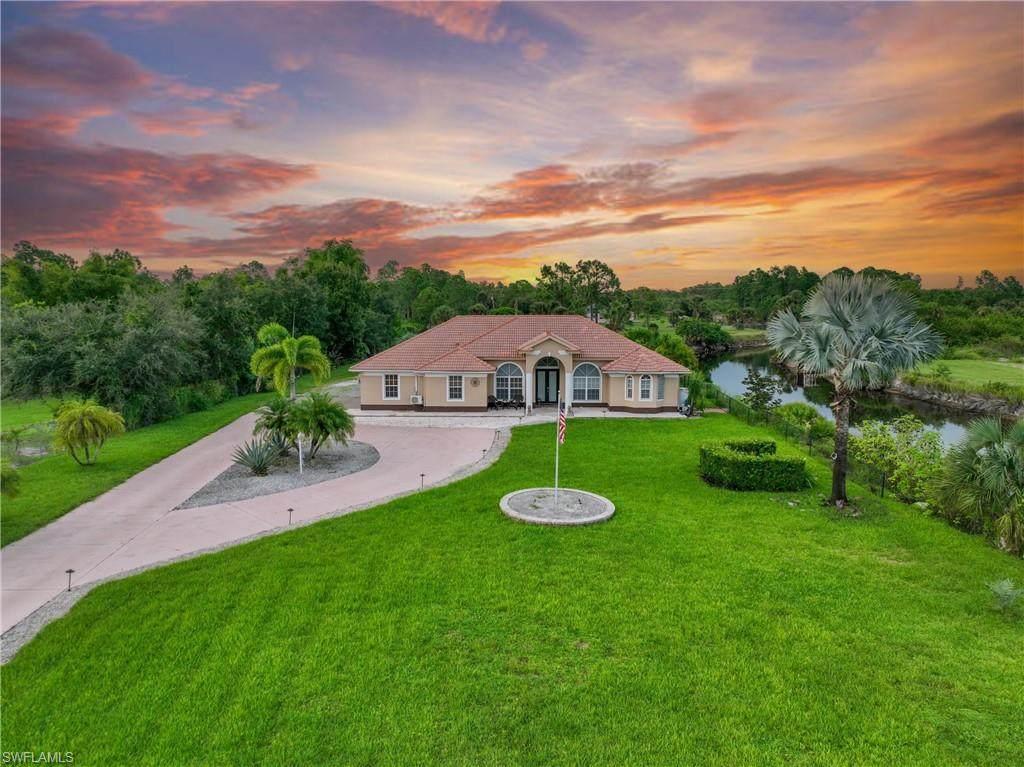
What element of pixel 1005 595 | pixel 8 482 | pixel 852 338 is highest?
pixel 852 338

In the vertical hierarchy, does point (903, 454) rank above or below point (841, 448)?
below

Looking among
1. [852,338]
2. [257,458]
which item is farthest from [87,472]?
[852,338]

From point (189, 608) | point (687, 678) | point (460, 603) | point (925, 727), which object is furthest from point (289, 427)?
point (925, 727)

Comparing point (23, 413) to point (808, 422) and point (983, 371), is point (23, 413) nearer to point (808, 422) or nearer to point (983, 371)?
point (808, 422)

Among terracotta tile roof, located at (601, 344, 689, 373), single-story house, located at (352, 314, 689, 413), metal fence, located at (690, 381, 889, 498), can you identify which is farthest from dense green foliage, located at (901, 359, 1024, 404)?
single-story house, located at (352, 314, 689, 413)

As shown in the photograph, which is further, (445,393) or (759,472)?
(445,393)

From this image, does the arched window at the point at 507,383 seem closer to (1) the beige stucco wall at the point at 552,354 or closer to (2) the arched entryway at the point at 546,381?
(2) the arched entryway at the point at 546,381

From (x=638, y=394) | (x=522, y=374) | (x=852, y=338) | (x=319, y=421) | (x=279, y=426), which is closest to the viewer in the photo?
(x=852, y=338)

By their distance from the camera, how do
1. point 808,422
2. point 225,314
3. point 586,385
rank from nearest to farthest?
point 808,422 → point 586,385 → point 225,314
